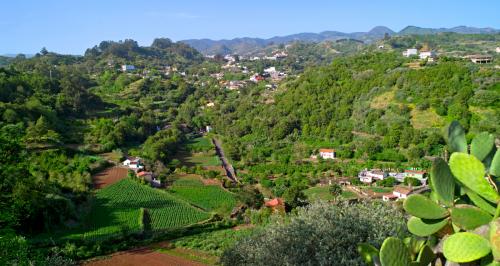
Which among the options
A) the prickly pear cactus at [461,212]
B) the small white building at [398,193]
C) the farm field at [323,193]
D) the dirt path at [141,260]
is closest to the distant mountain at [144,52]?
the farm field at [323,193]

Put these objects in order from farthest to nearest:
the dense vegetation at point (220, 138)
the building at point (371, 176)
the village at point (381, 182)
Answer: the building at point (371, 176), the village at point (381, 182), the dense vegetation at point (220, 138)

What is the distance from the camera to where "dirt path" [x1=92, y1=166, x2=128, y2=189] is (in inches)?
1141

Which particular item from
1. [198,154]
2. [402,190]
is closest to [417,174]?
[402,190]

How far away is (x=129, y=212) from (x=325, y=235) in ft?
66.9

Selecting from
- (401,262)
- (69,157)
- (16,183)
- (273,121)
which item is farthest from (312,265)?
(273,121)

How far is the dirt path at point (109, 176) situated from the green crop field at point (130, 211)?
2.11ft

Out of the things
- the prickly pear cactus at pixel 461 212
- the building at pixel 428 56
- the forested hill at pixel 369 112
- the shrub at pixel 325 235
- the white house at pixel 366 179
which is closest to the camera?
the prickly pear cactus at pixel 461 212

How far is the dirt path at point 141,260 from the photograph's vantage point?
1717 centimetres

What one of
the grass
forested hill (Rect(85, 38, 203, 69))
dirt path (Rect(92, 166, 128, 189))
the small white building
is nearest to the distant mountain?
forested hill (Rect(85, 38, 203, 69))

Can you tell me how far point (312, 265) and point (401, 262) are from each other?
11.8 ft

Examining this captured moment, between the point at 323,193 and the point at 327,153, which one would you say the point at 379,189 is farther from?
the point at 327,153

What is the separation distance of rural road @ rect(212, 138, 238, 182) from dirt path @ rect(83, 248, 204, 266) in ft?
52.9

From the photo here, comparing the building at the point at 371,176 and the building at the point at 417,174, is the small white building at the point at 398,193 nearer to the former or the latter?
the building at the point at 417,174

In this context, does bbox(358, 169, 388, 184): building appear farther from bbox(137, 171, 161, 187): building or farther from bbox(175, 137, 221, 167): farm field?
bbox(137, 171, 161, 187): building
